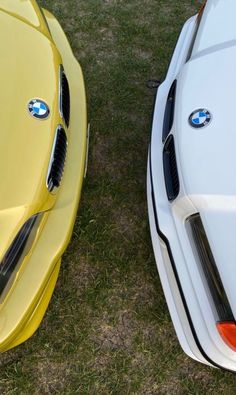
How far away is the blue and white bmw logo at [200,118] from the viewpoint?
2.14m

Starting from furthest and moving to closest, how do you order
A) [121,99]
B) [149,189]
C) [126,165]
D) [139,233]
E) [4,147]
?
[121,99], [126,165], [139,233], [149,189], [4,147]

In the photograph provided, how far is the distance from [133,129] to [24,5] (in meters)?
1.13

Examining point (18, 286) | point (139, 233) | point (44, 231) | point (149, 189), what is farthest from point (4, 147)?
point (139, 233)

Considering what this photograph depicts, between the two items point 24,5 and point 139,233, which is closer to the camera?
point 24,5

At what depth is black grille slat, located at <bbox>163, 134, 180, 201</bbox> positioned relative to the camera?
2.19 meters

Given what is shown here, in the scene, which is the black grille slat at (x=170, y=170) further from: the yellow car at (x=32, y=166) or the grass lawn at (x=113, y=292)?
the grass lawn at (x=113, y=292)

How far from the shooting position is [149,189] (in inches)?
98.1

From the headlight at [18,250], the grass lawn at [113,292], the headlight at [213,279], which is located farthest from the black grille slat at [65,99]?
the headlight at [213,279]

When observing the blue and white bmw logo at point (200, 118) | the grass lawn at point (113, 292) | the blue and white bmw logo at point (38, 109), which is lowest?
the grass lawn at point (113, 292)

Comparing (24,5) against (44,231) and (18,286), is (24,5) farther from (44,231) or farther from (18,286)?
(18,286)

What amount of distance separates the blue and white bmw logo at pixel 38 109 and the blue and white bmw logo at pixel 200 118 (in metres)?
0.70

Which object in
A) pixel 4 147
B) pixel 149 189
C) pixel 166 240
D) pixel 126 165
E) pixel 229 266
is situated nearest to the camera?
pixel 229 266

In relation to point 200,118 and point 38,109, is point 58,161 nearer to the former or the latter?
point 38,109

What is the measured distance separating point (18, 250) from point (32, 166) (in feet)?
1.26
